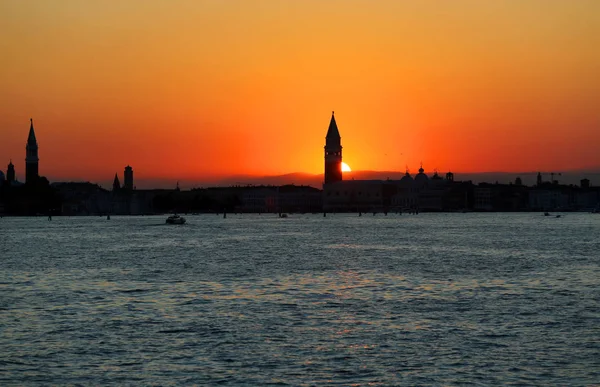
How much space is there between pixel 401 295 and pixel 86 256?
116 feet

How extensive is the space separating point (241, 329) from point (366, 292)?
1114cm

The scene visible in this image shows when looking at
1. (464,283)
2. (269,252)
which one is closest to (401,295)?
(464,283)

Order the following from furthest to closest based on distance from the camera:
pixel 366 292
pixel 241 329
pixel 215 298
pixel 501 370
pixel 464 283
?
pixel 464 283 → pixel 366 292 → pixel 215 298 → pixel 241 329 → pixel 501 370

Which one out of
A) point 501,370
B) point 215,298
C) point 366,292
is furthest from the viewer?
point 366,292

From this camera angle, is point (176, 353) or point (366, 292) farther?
point (366, 292)

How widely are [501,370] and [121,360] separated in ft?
29.7

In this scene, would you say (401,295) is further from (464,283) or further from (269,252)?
(269,252)

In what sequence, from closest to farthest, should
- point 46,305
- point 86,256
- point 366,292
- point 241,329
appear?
point 241,329 → point 46,305 → point 366,292 → point 86,256

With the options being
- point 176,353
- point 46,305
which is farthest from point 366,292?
point 176,353

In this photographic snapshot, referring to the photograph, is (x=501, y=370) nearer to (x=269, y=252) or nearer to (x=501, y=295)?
(x=501, y=295)

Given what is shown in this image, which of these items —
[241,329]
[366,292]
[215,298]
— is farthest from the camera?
[366,292]

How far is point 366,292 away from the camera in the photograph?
3544 cm

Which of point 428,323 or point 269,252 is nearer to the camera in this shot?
point 428,323

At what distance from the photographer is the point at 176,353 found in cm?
2159
